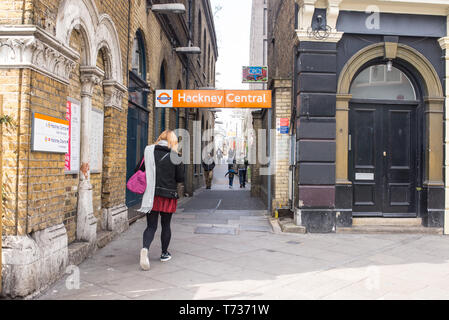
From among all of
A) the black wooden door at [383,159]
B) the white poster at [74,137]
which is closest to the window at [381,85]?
the black wooden door at [383,159]

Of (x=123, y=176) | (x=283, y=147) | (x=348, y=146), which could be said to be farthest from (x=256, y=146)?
(x=123, y=176)

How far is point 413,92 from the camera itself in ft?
29.4

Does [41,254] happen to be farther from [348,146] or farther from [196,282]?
[348,146]

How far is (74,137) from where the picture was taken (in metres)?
5.93

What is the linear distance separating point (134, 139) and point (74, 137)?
3.52 metres

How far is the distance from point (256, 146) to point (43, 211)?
12.0 metres

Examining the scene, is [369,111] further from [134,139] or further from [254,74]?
[134,139]

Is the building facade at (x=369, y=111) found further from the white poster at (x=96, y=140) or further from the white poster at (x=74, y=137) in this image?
the white poster at (x=74, y=137)

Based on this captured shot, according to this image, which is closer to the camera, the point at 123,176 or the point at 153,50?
the point at 123,176

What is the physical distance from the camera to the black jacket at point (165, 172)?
565 cm

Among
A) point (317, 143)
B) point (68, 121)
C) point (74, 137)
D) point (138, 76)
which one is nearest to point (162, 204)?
point (74, 137)

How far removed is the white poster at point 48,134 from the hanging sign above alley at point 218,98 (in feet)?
17.0

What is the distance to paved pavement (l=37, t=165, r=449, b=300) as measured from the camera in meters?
4.55

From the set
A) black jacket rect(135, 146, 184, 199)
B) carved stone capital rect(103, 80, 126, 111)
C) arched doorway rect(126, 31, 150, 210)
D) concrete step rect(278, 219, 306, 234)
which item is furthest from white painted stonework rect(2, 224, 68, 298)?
concrete step rect(278, 219, 306, 234)
